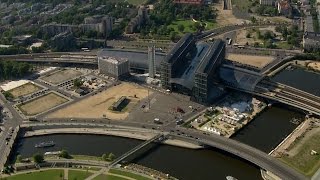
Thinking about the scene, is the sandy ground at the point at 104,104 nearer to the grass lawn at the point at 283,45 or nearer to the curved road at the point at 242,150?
the curved road at the point at 242,150

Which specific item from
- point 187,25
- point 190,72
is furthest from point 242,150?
point 187,25

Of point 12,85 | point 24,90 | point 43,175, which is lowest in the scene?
point 43,175

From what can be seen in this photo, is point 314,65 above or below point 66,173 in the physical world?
above

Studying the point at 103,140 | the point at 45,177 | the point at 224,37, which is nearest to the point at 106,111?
the point at 103,140

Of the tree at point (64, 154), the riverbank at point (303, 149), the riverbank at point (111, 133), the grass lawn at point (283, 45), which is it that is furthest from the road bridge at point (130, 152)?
the grass lawn at point (283, 45)

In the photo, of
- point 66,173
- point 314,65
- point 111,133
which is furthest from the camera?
point 314,65

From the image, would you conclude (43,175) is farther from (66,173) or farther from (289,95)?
(289,95)
